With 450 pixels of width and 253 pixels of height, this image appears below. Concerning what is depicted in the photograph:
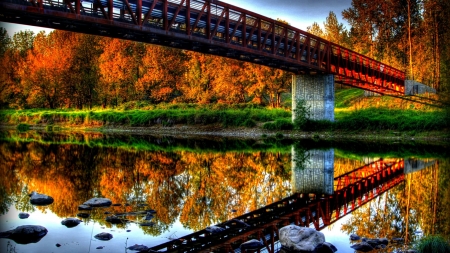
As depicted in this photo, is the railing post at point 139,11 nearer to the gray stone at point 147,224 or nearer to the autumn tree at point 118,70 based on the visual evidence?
the gray stone at point 147,224

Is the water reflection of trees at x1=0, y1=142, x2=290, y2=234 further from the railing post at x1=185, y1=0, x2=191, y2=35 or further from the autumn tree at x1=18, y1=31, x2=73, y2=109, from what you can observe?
the autumn tree at x1=18, y1=31, x2=73, y2=109

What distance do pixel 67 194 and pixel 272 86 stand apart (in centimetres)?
4541

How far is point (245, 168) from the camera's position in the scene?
82.8 feet

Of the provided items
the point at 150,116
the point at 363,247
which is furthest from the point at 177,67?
the point at 363,247

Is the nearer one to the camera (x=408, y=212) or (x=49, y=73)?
(x=408, y=212)

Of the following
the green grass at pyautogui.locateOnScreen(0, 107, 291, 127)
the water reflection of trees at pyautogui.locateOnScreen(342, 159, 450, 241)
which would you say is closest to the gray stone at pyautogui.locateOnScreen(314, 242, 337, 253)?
the water reflection of trees at pyautogui.locateOnScreen(342, 159, 450, 241)

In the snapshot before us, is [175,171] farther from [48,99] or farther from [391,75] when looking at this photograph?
[48,99]

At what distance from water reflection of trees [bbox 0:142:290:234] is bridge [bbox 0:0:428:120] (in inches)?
306

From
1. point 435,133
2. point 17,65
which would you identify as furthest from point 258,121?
point 17,65

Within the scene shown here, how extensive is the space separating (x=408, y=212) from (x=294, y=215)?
382cm

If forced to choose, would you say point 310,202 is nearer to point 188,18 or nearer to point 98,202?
point 98,202

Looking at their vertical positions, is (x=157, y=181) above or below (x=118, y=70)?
below

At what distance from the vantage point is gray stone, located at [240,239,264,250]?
11.1 metres

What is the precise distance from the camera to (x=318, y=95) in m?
48.2
